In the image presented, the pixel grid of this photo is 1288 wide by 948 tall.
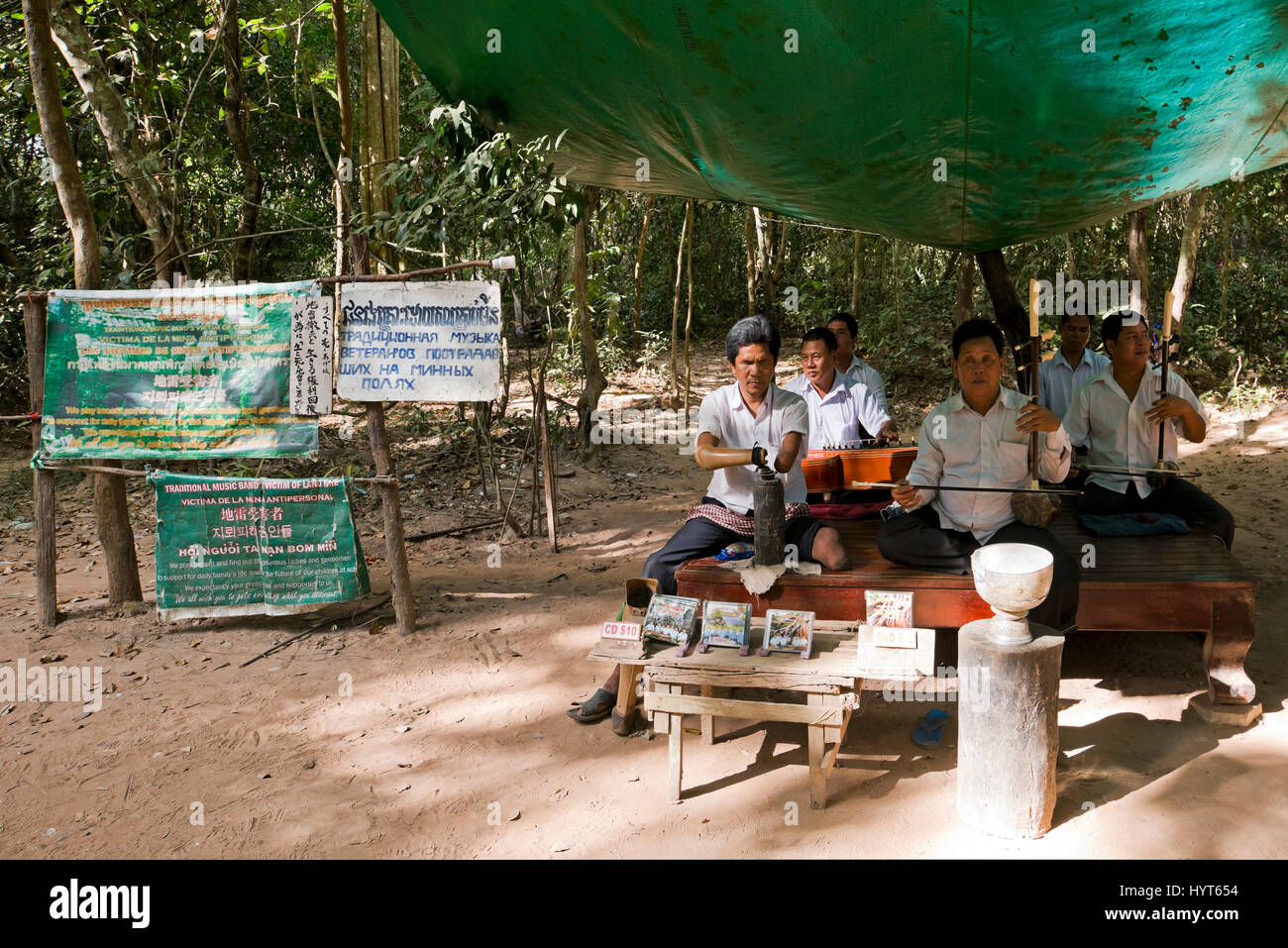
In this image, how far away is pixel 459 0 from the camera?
3.71 meters

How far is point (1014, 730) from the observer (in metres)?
2.69

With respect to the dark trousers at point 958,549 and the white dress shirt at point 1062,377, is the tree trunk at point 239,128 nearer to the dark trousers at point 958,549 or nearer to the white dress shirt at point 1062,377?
the dark trousers at point 958,549

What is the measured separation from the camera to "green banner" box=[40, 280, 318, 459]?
4.51 metres

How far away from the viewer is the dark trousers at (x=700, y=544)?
3.76 metres

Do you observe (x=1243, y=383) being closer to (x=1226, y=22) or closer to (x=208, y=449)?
(x=1226, y=22)

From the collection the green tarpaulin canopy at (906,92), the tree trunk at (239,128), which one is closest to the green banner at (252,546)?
the green tarpaulin canopy at (906,92)

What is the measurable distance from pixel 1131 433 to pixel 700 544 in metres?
2.25

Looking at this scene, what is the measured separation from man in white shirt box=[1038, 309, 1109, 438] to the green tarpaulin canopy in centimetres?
73

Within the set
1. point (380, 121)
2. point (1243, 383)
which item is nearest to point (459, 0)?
point (380, 121)

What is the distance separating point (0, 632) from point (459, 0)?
3944mm

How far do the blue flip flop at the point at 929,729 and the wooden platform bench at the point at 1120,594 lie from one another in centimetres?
35

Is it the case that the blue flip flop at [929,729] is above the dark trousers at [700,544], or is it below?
below

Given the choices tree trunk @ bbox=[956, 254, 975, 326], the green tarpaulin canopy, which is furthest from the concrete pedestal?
tree trunk @ bbox=[956, 254, 975, 326]
